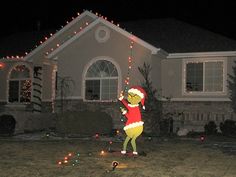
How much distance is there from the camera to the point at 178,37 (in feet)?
74.0

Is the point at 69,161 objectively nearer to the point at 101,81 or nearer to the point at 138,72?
the point at 138,72

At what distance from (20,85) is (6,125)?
6111 millimetres

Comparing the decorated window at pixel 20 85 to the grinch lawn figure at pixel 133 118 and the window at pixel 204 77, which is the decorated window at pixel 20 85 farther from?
the grinch lawn figure at pixel 133 118

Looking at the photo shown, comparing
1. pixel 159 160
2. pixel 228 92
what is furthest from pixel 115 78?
pixel 159 160

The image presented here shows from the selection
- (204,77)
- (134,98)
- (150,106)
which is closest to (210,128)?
(150,106)

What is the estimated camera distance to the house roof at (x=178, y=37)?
20.5 meters

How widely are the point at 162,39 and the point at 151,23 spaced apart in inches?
147

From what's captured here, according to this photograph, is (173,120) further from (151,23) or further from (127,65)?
(151,23)

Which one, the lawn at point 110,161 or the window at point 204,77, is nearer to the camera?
the lawn at point 110,161

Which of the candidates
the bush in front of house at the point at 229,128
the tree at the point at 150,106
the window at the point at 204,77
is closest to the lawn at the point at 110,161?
the bush in front of house at the point at 229,128

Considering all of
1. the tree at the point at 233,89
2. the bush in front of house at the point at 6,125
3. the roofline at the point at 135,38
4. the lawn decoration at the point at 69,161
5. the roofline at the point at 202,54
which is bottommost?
the lawn decoration at the point at 69,161

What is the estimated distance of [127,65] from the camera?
63.7 feet

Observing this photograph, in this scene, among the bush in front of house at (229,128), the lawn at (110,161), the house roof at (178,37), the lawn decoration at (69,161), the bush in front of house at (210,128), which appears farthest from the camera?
the house roof at (178,37)

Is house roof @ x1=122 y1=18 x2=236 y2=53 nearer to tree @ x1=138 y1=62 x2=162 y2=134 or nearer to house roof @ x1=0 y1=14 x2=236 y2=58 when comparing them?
house roof @ x1=0 y1=14 x2=236 y2=58
